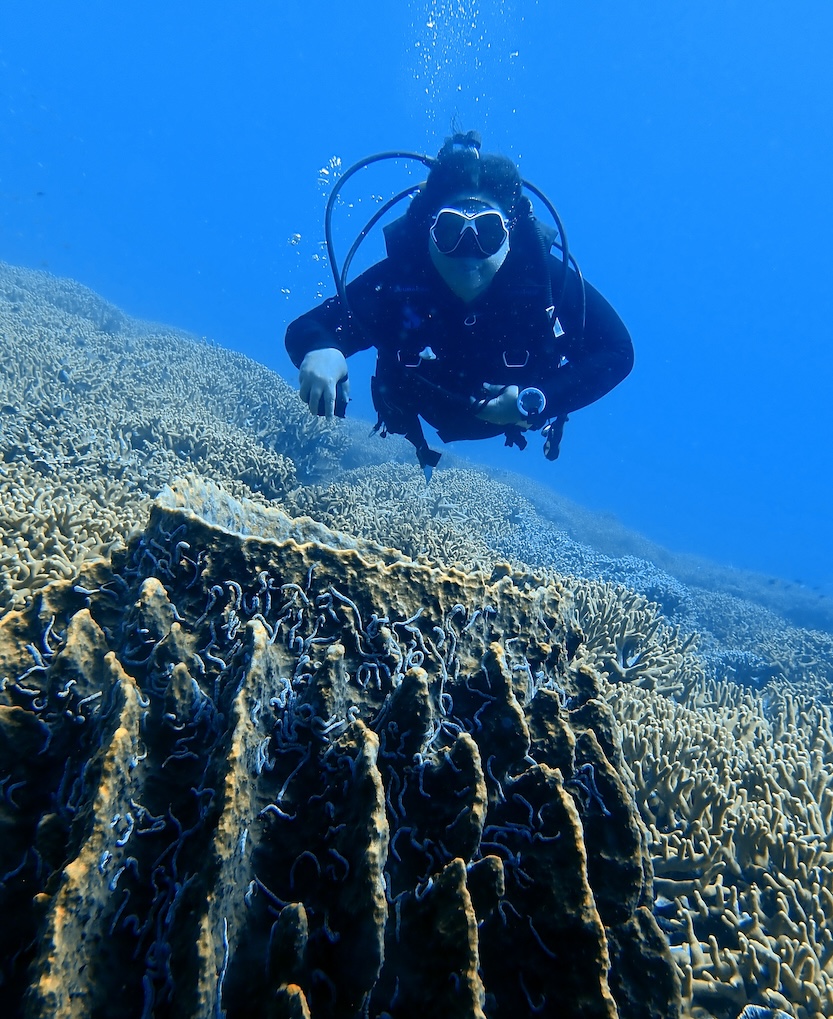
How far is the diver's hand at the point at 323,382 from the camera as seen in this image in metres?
3.69

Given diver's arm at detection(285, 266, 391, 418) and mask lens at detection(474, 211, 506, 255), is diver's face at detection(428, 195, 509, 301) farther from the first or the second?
diver's arm at detection(285, 266, 391, 418)

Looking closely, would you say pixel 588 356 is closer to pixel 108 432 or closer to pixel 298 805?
pixel 298 805

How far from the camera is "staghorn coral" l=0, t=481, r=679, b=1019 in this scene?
1.19 metres

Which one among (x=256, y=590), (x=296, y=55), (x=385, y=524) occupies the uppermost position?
(x=296, y=55)

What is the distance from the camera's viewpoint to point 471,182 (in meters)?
4.93

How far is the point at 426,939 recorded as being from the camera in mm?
1237

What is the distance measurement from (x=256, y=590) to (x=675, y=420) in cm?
13905

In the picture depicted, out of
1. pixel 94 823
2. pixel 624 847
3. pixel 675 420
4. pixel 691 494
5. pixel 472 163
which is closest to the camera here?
pixel 94 823

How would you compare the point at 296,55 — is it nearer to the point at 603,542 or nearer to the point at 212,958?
the point at 603,542

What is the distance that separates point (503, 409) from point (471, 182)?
2.32 metres

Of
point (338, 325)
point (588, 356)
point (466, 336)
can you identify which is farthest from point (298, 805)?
point (588, 356)

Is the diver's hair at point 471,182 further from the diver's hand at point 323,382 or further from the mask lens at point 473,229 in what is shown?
the diver's hand at point 323,382

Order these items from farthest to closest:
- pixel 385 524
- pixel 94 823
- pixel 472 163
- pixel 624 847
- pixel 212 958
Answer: pixel 385 524, pixel 472 163, pixel 624 847, pixel 94 823, pixel 212 958

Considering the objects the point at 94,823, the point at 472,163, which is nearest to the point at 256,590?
the point at 94,823
